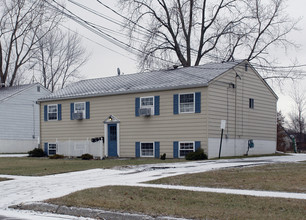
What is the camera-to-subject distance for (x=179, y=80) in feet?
83.5

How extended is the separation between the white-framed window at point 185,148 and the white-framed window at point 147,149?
6.61 feet

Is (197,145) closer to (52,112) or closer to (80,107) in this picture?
(80,107)

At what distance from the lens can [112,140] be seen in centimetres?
2766

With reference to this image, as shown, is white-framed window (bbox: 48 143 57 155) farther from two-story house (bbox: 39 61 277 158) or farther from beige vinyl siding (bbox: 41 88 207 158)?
beige vinyl siding (bbox: 41 88 207 158)

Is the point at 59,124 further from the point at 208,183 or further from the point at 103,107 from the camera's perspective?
the point at 208,183

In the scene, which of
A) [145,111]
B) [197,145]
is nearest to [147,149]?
[145,111]

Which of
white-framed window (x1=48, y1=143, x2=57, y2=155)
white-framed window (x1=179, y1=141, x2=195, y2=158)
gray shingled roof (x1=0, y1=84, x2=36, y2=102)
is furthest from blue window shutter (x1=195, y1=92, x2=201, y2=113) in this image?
gray shingled roof (x1=0, y1=84, x2=36, y2=102)

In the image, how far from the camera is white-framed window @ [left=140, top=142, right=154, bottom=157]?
1019 inches

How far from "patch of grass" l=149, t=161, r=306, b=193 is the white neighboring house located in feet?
92.0

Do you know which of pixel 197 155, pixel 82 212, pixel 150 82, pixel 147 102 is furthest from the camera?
pixel 150 82

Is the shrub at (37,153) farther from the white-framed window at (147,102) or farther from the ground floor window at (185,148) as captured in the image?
the ground floor window at (185,148)

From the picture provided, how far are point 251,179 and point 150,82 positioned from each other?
571 inches

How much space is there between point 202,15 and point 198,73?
17.4 metres

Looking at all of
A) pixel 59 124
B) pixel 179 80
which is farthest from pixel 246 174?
pixel 59 124
